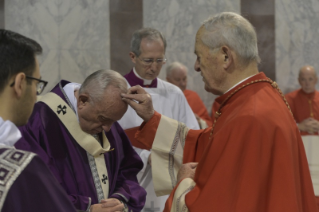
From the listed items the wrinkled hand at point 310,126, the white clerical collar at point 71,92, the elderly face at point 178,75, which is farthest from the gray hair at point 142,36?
the wrinkled hand at point 310,126

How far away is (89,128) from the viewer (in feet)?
11.4

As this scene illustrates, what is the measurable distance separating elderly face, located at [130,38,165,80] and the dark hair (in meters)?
3.15

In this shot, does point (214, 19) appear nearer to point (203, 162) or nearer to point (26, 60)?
point (203, 162)

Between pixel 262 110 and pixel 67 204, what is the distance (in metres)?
1.16

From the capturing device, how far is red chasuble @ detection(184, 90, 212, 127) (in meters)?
7.91

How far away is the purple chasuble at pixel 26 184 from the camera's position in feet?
6.22

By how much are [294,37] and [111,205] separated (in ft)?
20.7

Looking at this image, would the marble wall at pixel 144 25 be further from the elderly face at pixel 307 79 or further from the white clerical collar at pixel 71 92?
the white clerical collar at pixel 71 92

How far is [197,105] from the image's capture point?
7.95 metres

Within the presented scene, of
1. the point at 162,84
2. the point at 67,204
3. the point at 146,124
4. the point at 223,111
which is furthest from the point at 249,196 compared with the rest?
the point at 162,84

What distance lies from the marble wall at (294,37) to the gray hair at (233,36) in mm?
6053

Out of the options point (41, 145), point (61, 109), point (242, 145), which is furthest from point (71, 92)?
point (242, 145)

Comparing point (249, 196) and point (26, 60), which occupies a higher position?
point (26, 60)

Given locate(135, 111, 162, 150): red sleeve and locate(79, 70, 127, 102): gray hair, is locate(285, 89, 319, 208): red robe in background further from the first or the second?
locate(79, 70, 127, 102): gray hair
